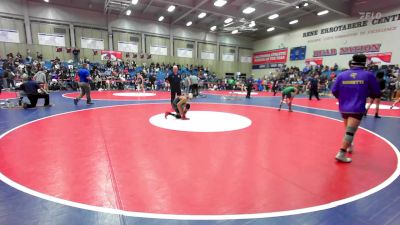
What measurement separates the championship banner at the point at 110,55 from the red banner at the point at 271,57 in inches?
718

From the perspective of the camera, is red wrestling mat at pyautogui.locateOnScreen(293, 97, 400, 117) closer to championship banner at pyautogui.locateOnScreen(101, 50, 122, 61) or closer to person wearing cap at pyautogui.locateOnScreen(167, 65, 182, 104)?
person wearing cap at pyautogui.locateOnScreen(167, 65, 182, 104)

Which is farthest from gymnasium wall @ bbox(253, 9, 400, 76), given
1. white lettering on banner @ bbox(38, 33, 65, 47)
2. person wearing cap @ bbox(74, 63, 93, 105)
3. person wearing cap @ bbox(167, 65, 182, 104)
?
white lettering on banner @ bbox(38, 33, 65, 47)

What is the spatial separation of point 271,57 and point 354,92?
1091 inches

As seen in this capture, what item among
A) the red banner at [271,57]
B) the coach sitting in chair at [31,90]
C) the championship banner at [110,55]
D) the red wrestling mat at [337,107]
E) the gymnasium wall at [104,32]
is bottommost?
the red wrestling mat at [337,107]

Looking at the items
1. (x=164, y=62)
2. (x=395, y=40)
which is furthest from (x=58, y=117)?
(x=395, y=40)

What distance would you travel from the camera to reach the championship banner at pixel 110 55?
2297 cm

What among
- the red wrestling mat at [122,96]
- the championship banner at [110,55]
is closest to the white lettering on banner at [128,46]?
the championship banner at [110,55]

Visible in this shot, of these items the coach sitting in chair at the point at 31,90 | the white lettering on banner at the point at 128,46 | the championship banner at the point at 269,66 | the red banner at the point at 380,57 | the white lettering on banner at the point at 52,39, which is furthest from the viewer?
the championship banner at the point at 269,66

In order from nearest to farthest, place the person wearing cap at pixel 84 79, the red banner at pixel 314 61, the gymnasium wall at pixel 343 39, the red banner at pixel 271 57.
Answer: the person wearing cap at pixel 84 79 < the gymnasium wall at pixel 343 39 < the red banner at pixel 314 61 < the red banner at pixel 271 57

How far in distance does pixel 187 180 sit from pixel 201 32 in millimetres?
27955

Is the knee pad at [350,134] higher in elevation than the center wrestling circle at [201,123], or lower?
higher

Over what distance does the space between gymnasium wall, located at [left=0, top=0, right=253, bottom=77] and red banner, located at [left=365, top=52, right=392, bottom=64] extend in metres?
15.7

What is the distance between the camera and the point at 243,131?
18.2 feet

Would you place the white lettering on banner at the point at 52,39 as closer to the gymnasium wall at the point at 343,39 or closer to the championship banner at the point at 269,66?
the championship banner at the point at 269,66
